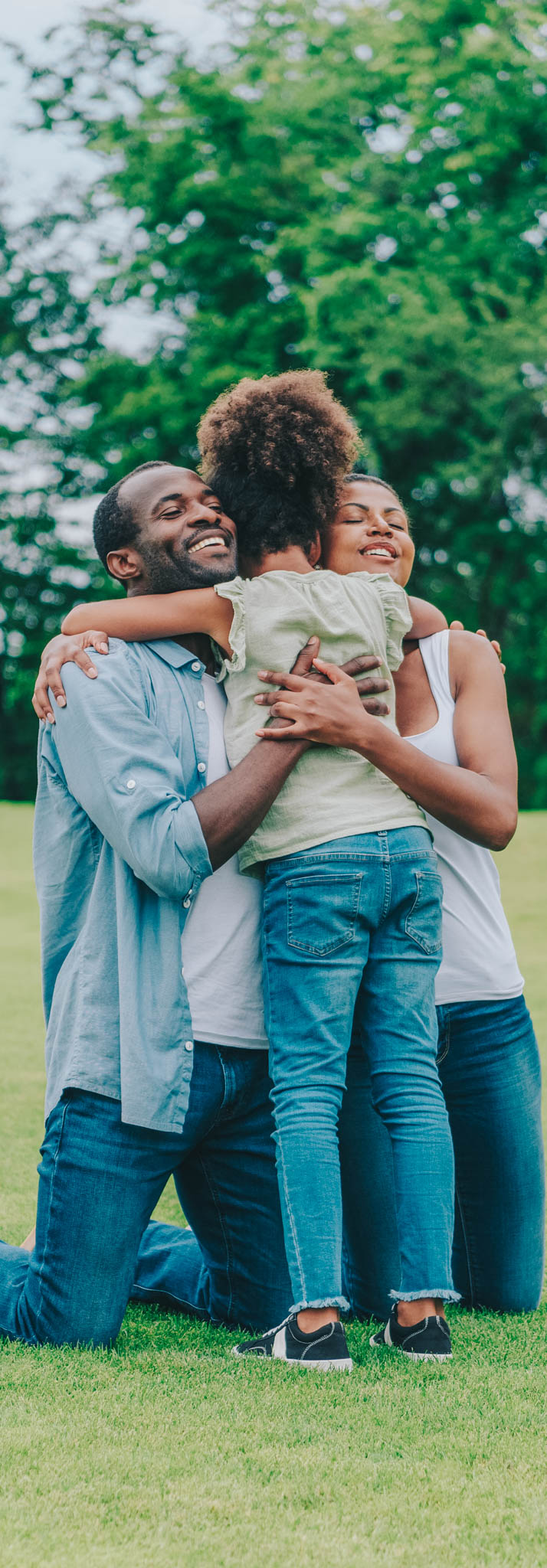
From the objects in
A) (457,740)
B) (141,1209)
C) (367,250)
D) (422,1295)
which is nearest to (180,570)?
(457,740)

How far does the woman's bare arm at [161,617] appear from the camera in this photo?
3.14 m

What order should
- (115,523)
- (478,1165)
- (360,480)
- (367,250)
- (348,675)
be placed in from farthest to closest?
(367,250) → (360,480) → (478,1165) → (115,523) → (348,675)

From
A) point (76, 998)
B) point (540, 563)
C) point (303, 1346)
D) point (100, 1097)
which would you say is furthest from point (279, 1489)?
point (540, 563)

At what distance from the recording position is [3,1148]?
539 centimetres

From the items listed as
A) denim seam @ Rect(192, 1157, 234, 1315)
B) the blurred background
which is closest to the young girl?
denim seam @ Rect(192, 1157, 234, 1315)

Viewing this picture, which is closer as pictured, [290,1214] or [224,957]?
[290,1214]

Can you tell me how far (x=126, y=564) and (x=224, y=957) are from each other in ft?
3.24

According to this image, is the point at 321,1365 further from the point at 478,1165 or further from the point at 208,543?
the point at 208,543

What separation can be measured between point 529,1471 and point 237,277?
2290cm

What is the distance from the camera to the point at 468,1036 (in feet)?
11.4

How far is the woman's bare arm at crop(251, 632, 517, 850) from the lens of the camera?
3.04m

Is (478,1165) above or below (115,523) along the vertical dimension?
below

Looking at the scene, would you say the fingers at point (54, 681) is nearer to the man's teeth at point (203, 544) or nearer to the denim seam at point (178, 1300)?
the man's teeth at point (203, 544)

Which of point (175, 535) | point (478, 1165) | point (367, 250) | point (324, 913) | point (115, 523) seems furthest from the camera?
point (367, 250)
